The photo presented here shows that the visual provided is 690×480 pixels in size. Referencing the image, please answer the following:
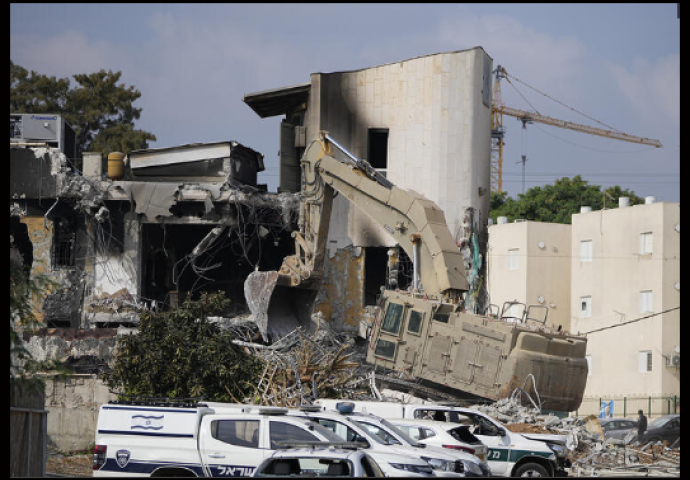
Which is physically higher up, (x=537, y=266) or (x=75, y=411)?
(x=537, y=266)

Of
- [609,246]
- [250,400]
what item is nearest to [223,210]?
[250,400]

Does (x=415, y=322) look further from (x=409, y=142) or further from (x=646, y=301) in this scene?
(x=646, y=301)

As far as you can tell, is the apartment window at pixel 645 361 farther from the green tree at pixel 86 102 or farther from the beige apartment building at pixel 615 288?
the green tree at pixel 86 102

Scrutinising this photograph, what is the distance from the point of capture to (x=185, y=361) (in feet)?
82.4

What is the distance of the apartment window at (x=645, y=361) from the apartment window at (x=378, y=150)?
58.9ft

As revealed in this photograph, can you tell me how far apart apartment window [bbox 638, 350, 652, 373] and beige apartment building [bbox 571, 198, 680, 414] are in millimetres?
45

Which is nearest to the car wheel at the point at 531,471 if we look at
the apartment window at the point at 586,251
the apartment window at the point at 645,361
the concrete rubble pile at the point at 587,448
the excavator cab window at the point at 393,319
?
the concrete rubble pile at the point at 587,448

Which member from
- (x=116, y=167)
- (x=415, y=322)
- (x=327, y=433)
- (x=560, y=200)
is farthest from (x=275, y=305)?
(x=560, y=200)

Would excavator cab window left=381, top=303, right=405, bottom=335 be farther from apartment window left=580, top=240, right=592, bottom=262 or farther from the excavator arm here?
apartment window left=580, top=240, right=592, bottom=262

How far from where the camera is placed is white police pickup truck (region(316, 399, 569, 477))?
798 inches

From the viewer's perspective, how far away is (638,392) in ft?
160

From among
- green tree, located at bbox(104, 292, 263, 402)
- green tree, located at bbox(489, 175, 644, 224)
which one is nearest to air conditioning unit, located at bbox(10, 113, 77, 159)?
green tree, located at bbox(104, 292, 263, 402)

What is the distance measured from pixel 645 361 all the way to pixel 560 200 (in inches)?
873

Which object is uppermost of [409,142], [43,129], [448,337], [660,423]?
[43,129]
